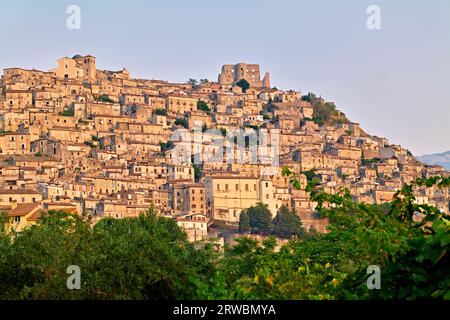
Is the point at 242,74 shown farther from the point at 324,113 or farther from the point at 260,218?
the point at 260,218

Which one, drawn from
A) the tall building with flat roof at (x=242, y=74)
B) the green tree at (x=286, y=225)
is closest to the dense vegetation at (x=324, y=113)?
the tall building with flat roof at (x=242, y=74)

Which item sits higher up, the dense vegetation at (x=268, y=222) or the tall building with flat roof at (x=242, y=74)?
the tall building with flat roof at (x=242, y=74)

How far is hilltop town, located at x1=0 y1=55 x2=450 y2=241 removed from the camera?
78.0 metres

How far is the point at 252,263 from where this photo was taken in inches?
898

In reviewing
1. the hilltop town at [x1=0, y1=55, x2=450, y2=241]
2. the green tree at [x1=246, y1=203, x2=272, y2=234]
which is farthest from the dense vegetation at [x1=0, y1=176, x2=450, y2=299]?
the green tree at [x1=246, y1=203, x2=272, y2=234]

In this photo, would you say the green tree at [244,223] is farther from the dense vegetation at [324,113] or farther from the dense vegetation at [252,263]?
the dense vegetation at [252,263]

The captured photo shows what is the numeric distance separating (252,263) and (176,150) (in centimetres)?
6759

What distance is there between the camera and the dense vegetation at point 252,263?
32.3 ft

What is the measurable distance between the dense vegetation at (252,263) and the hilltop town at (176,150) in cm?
4389

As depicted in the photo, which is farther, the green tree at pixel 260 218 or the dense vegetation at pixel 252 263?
the green tree at pixel 260 218

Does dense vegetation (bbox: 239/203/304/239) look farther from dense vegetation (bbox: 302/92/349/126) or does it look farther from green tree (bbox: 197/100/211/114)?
dense vegetation (bbox: 302/92/349/126)
